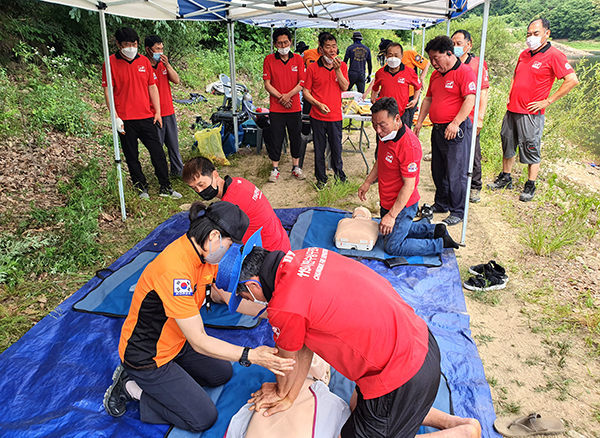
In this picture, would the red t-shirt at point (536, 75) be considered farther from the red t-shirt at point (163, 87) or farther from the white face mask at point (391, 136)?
the red t-shirt at point (163, 87)

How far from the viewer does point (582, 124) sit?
253 inches

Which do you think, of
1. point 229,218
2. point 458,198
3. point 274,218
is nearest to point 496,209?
point 458,198

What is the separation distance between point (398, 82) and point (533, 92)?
173cm

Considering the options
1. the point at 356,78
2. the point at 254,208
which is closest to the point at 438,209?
the point at 254,208

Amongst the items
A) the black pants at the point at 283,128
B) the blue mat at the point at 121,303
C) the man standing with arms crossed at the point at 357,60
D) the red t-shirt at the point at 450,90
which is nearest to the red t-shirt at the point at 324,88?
the black pants at the point at 283,128

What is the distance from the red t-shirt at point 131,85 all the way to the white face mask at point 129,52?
0.07m

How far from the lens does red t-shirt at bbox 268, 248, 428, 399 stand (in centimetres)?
163

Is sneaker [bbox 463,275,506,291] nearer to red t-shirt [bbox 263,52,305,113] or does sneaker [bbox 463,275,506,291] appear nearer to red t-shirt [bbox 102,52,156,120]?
red t-shirt [bbox 263,52,305,113]

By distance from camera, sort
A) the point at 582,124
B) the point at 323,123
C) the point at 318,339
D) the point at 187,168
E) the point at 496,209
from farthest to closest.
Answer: the point at 582,124 → the point at 323,123 → the point at 496,209 → the point at 187,168 → the point at 318,339

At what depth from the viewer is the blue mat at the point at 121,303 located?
3068 mm

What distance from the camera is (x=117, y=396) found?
2.34m

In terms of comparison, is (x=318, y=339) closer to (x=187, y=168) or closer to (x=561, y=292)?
(x=187, y=168)

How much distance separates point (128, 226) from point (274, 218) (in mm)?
2285

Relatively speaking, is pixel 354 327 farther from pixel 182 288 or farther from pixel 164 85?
Answer: pixel 164 85
